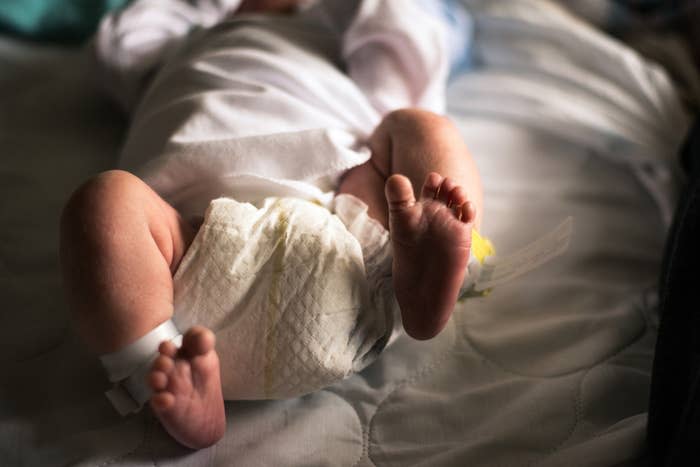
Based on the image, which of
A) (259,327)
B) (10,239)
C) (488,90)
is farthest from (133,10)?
(259,327)

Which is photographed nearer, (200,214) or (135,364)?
(135,364)

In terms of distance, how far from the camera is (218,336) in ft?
2.12

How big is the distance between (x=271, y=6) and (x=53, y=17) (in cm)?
40

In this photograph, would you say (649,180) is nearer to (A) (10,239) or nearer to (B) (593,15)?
(B) (593,15)

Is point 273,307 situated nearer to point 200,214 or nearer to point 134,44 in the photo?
point 200,214

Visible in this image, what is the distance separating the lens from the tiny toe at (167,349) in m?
0.55

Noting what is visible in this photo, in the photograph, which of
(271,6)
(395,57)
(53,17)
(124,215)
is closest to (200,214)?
(124,215)

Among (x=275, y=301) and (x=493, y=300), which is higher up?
(x=275, y=301)

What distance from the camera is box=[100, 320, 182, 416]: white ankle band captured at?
23.5 inches

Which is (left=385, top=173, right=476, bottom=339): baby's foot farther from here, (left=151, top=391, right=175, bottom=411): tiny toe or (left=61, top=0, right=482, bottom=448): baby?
(left=151, top=391, right=175, bottom=411): tiny toe

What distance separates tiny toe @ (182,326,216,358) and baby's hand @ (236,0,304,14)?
69cm

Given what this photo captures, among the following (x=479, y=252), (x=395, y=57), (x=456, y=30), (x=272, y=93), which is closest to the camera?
(x=479, y=252)

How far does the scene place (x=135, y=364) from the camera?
599 mm

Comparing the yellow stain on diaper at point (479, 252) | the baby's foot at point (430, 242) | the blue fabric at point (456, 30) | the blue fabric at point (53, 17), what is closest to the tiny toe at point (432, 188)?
the baby's foot at point (430, 242)
